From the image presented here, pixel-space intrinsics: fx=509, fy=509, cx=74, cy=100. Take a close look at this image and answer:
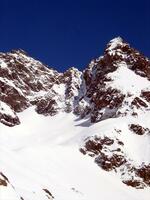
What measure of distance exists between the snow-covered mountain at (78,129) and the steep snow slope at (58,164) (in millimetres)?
185

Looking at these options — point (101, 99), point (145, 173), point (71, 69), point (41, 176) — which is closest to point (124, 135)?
point (145, 173)

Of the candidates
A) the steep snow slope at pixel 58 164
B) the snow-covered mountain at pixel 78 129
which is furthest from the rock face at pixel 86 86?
the steep snow slope at pixel 58 164

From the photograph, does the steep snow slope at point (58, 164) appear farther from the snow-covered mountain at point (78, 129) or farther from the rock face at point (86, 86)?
the rock face at point (86, 86)

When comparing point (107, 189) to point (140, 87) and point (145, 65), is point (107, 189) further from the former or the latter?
point (145, 65)

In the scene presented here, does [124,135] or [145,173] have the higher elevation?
[124,135]

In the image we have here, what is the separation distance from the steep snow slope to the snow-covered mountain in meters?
0.19

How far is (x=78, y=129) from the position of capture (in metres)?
101

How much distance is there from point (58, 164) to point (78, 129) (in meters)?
23.3

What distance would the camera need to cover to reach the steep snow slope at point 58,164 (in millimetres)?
58875

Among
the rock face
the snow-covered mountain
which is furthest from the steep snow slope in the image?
the rock face

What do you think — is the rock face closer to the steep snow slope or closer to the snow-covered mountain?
the snow-covered mountain

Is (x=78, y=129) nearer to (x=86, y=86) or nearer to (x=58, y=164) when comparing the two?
(x=58, y=164)

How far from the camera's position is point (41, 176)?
218ft

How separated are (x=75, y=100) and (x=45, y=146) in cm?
3935
